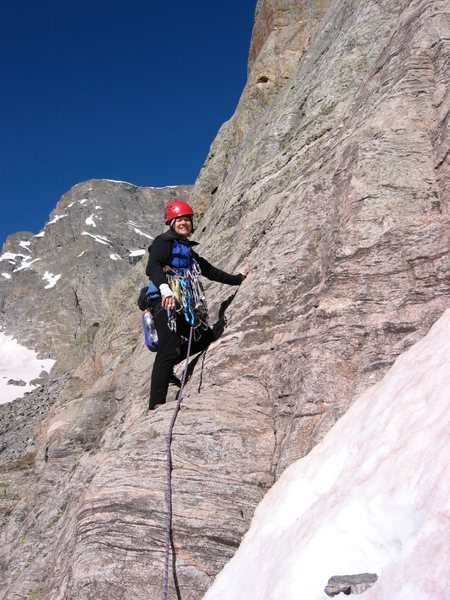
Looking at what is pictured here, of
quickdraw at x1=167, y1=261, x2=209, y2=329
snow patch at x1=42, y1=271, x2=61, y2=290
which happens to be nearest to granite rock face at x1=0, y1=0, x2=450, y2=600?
quickdraw at x1=167, y1=261, x2=209, y2=329

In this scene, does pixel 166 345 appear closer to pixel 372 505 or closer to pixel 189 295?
pixel 189 295

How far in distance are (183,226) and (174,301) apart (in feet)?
4.87

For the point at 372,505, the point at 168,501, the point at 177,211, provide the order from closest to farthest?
the point at 372,505, the point at 168,501, the point at 177,211

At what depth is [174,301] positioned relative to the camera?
9719mm

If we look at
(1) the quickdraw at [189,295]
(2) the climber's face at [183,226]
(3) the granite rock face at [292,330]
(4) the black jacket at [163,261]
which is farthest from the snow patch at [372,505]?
(2) the climber's face at [183,226]

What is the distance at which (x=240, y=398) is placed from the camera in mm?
8719

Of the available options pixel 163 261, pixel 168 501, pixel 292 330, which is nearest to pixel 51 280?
pixel 163 261

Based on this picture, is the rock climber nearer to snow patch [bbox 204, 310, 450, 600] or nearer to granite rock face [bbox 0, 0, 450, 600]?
granite rock face [bbox 0, 0, 450, 600]

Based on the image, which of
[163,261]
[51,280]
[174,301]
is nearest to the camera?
[174,301]

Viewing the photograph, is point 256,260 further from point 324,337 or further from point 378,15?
point 378,15

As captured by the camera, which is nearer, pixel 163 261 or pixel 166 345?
pixel 166 345

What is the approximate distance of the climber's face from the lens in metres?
10.3

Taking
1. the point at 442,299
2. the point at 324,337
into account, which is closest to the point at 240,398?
the point at 324,337

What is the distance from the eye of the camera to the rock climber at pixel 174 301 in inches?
385
